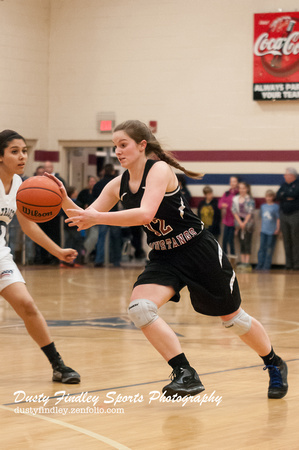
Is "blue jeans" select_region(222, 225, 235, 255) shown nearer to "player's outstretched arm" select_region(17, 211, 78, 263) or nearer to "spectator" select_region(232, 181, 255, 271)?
"spectator" select_region(232, 181, 255, 271)

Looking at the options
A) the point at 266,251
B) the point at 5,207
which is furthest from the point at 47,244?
the point at 266,251

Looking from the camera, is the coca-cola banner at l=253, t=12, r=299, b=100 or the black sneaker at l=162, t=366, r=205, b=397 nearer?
the black sneaker at l=162, t=366, r=205, b=397

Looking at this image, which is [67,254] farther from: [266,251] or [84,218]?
[266,251]

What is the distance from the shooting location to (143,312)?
15.5 feet

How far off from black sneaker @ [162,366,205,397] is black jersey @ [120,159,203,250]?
744 mm

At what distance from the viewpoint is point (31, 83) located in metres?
18.4

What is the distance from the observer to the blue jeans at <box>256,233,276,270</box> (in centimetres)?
1661

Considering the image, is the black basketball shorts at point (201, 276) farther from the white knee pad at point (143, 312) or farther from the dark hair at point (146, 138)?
the dark hair at point (146, 138)

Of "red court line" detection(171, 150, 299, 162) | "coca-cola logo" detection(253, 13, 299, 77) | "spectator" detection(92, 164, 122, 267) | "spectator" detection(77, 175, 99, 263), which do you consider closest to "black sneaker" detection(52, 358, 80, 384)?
"spectator" detection(92, 164, 122, 267)

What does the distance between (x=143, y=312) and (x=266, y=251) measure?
40.0 feet

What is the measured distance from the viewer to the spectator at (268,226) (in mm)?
16547

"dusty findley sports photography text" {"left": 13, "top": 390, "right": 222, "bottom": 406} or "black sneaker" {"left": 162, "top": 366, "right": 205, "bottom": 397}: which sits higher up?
"black sneaker" {"left": 162, "top": 366, "right": 205, "bottom": 397}

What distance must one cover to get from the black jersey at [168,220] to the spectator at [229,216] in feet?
39.1

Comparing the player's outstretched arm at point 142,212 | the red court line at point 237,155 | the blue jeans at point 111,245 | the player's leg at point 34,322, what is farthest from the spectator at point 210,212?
the player's outstretched arm at point 142,212
